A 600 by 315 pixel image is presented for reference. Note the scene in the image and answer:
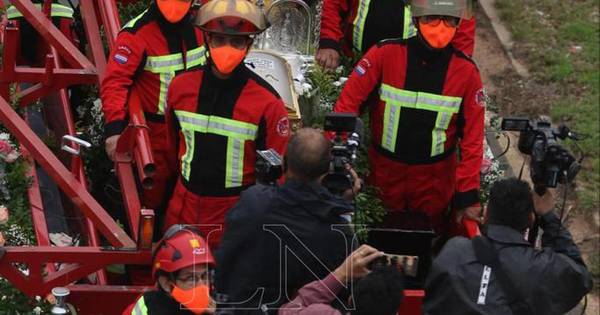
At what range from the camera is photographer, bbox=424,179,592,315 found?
440cm

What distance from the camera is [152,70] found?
18.6 feet

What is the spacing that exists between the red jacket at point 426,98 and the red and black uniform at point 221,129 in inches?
23.4

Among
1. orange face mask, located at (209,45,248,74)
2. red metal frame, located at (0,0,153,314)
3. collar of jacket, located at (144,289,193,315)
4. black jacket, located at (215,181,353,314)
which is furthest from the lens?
orange face mask, located at (209,45,248,74)

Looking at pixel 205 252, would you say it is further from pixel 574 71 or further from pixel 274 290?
pixel 574 71

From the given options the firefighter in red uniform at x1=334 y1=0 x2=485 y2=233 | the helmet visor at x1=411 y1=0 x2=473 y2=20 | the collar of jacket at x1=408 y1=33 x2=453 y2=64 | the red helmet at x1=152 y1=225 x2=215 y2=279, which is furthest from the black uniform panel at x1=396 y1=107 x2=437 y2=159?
the red helmet at x1=152 y1=225 x2=215 y2=279

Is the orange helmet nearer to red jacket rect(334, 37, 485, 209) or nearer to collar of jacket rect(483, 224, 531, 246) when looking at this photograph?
red jacket rect(334, 37, 485, 209)

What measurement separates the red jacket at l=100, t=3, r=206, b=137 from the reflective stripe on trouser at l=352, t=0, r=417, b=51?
3.89 ft

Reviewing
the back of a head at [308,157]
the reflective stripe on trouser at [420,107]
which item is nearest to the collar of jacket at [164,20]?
the reflective stripe on trouser at [420,107]

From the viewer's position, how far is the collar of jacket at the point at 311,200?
13.9 feet

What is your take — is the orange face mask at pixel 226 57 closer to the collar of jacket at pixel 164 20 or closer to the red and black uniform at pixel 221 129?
the red and black uniform at pixel 221 129

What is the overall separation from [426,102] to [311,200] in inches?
60.5

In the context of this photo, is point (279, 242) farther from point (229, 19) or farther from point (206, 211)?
point (229, 19)

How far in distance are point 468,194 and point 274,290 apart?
1.59 m

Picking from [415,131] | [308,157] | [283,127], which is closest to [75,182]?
[283,127]
